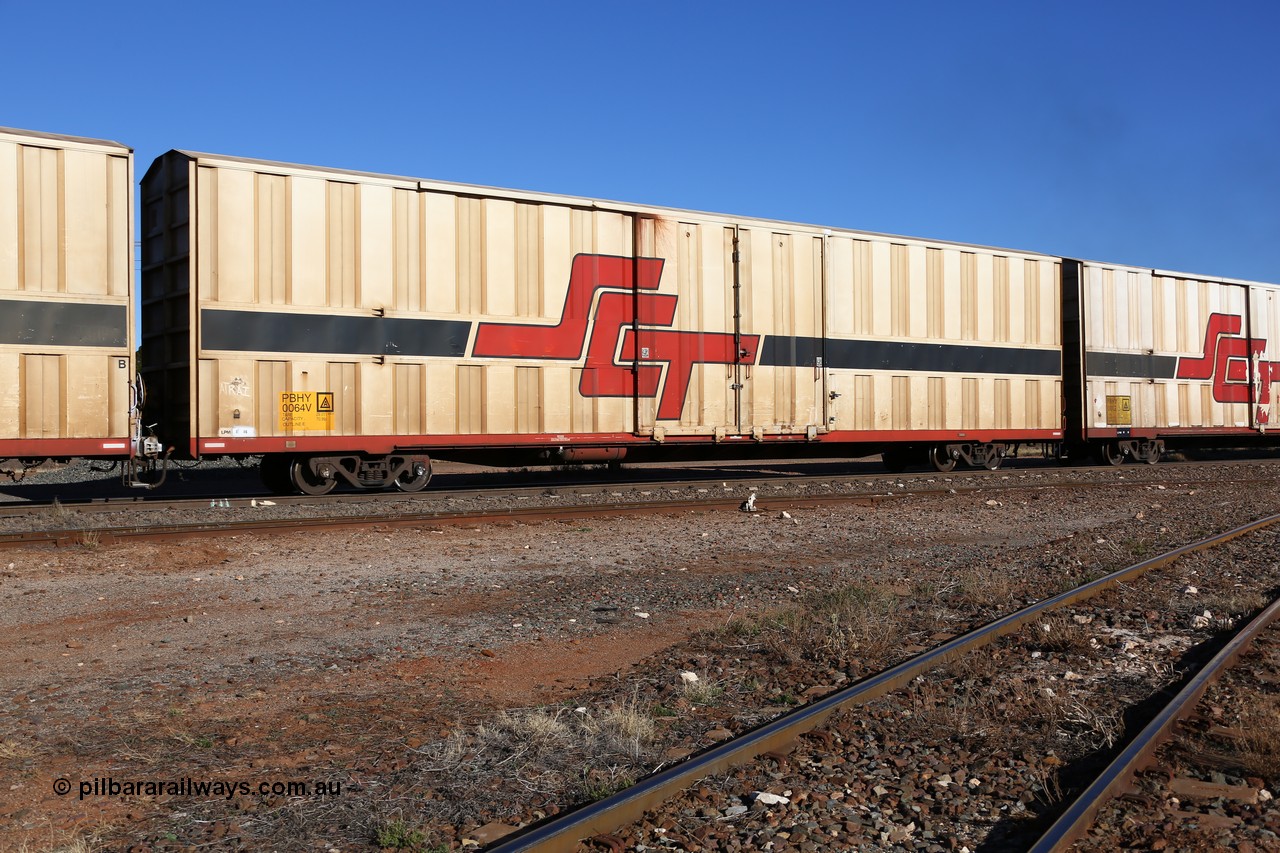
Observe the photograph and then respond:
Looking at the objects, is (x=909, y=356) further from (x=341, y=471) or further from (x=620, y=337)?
(x=341, y=471)

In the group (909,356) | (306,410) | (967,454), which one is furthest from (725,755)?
(967,454)

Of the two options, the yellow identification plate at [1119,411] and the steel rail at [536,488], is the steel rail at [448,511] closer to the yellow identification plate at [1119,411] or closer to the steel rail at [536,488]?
the steel rail at [536,488]

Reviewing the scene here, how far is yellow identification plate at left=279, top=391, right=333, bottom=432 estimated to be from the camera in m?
12.9

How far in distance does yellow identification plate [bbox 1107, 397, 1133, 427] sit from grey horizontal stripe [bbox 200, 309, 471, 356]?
1425 centimetres

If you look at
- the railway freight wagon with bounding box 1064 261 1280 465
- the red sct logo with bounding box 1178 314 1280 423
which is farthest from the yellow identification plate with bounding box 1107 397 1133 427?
the red sct logo with bounding box 1178 314 1280 423

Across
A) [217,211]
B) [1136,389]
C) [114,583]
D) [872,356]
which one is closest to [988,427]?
[872,356]

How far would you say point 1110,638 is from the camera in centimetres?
632

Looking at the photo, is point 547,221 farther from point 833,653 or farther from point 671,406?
Answer: point 833,653

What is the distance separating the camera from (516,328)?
14312mm

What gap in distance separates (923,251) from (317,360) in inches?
434

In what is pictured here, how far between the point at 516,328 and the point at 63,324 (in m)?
5.67

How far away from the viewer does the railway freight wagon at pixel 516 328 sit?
1264 cm

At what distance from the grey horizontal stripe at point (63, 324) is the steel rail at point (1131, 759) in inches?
451

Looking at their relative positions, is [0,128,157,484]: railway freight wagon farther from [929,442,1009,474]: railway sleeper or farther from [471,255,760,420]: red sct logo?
[929,442,1009,474]: railway sleeper
